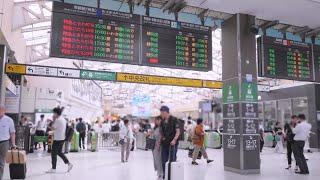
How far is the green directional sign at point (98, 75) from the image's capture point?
451 inches

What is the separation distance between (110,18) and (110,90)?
34.5m

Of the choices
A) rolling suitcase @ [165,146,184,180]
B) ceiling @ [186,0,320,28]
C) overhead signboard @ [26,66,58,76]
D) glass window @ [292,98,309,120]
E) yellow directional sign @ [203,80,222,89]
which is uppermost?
ceiling @ [186,0,320,28]

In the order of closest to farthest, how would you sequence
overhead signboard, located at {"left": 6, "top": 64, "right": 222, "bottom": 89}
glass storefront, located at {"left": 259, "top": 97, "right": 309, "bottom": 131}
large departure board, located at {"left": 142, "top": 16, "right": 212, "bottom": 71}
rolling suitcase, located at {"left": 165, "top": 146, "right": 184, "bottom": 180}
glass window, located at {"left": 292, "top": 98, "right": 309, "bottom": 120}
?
rolling suitcase, located at {"left": 165, "top": 146, "right": 184, "bottom": 180}, large departure board, located at {"left": 142, "top": 16, "right": 212, "bottom": 71}, overhead signboard, located at {"left": 6, "top": 64, "right": 222, "bottom": 89}, glass window, located at {"left": 292, "top": 98, "right": 309, "bottom": 120}, glass storefront, located at {"left": 259, "top": 97, "right": 309, "bottom": 131}

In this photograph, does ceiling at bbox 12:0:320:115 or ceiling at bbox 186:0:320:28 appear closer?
ceiling at bbox 186:0:320:28

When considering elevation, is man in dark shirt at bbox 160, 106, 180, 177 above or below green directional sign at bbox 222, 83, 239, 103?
below

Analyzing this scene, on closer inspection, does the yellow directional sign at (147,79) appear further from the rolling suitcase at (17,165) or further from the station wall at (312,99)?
the station wall at (312,99)

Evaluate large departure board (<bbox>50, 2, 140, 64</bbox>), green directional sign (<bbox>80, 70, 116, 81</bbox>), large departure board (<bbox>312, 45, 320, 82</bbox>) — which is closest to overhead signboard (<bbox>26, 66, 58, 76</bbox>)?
green directional sign (<bbox>80, 70, 116, 81</bbox>)

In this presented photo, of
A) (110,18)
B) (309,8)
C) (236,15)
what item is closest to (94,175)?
(110,18)

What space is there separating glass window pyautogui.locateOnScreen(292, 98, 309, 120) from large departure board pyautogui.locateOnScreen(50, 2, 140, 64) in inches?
512

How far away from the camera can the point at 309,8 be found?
8.05 metres

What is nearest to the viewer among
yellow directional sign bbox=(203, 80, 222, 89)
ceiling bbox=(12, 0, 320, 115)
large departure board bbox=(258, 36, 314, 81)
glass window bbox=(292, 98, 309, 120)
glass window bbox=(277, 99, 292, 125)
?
ceiling bbox=(12, 0, 320, 115)

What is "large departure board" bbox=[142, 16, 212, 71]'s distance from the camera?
25.2 ft

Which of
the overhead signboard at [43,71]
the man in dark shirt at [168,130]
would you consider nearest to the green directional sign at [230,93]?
the man in dark shirt at [168,130]

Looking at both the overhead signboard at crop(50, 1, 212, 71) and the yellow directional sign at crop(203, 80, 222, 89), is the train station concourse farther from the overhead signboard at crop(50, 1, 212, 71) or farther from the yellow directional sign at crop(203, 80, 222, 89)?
the yellow directional sign at crop(203, 80, 222, 89)
